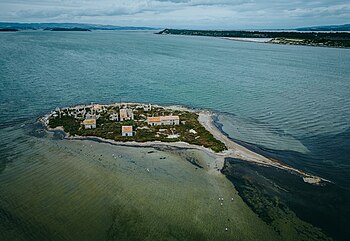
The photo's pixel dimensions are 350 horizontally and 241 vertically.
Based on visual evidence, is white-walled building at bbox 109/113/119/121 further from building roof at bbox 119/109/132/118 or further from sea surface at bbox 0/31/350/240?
sea surface at bbox 0/31/350/240

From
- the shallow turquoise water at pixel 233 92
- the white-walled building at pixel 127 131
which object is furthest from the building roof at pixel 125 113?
the shallow turquoise water at pixel 233 92

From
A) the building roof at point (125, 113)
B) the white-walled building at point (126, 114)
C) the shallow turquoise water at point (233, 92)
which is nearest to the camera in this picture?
the shallow turquoise water at point (233, 92)

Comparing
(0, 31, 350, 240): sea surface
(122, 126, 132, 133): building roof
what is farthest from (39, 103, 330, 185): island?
(0, 31, 350, 240): sea surface

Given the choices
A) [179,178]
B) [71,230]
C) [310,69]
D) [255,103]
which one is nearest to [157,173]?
[179,178]

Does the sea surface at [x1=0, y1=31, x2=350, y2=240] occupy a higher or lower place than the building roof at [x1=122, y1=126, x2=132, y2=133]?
lower

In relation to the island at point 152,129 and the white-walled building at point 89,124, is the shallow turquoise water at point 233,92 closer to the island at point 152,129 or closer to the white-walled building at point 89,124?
the island at point 152,129

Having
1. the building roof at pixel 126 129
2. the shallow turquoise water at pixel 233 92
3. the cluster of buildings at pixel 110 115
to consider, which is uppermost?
the building roof at pixel 126 129

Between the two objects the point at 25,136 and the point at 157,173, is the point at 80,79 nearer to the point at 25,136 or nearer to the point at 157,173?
the point at 25,136
